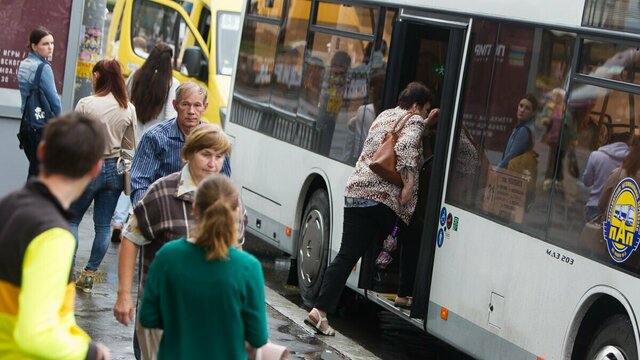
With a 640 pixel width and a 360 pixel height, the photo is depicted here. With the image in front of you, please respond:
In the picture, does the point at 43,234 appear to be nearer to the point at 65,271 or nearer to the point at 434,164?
the point at 65,271

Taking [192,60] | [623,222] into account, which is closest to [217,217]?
[623,222]

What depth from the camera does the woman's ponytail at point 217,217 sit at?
4.68m

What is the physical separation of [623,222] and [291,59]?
5856mm

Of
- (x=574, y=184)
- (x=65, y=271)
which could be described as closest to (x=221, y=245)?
(x=65, y=271)

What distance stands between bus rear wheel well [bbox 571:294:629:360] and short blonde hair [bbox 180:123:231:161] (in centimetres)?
246

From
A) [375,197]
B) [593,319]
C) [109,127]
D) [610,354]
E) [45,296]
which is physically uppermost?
[45,296]

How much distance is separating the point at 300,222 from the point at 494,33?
11.6ft

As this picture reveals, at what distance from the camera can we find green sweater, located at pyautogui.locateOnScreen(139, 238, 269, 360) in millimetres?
4684

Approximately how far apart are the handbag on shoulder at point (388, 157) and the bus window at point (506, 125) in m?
0.53

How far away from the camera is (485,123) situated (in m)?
8.91

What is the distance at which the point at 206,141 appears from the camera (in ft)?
19.6

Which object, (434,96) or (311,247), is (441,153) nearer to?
(434,96)

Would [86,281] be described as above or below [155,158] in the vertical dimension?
below

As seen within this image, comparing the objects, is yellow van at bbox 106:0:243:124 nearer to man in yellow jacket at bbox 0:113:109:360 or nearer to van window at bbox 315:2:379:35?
van window at bbox 315:2:379:35
